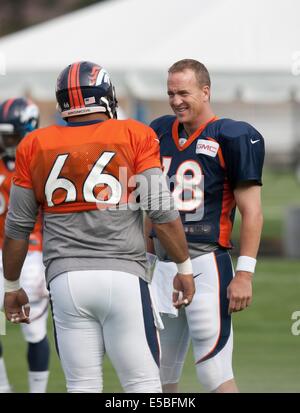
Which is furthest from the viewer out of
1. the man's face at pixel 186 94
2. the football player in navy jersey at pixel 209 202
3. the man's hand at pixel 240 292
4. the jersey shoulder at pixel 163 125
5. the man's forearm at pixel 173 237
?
the jersey shoulder at pixel 163 125

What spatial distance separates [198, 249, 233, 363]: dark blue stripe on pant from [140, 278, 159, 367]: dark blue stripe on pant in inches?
28.6

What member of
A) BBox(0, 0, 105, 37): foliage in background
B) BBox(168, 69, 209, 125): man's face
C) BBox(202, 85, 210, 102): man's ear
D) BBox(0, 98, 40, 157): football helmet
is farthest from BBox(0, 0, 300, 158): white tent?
BBox(0, 0, 105, 37): foliage in background

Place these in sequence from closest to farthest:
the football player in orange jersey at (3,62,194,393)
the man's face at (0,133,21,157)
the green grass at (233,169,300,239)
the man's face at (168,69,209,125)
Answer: the football player in orange jersey at (3,62,194,393) < the man's face at (168,69,209,125) < the man's face at (0,133,21,157) < the green grass at (233,169,300,239)

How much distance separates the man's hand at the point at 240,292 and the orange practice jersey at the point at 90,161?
841mm

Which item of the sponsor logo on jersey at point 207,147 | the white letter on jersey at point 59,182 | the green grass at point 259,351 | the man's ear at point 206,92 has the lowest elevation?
the green grass at point 259,351

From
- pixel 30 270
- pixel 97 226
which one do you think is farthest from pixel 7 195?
pixel 97 226

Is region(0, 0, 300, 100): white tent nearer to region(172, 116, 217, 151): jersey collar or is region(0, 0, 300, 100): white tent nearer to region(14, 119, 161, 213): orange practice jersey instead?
region(172, 116, 217, 151): jersey collar

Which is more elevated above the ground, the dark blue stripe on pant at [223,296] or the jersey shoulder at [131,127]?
the jersey shoulder at [131,127]

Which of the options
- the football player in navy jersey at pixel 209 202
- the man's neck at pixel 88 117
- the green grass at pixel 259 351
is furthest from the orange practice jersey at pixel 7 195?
the man's neck at pixel 88 117

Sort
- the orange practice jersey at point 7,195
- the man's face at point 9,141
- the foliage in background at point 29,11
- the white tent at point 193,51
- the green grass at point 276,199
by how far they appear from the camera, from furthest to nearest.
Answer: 1. the foliage in background at point 29,11
2. the green grass at point 276,199
3. the white tent at point 193,51
4. the man's face at point 9,141
5. the orange practice jersey at point 7,195

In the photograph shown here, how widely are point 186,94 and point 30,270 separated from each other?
2.25m

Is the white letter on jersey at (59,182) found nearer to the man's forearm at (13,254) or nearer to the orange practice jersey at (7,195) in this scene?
the man's forearm at (13,254)

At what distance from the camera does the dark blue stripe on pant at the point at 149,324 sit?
15.7 ft

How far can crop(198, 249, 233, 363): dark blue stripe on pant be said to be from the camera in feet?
18.0
